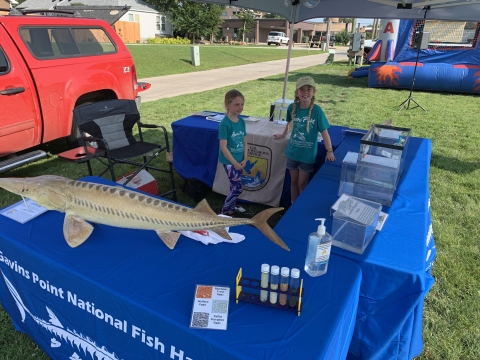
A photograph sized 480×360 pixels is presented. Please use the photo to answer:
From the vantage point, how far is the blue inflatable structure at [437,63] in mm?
11586

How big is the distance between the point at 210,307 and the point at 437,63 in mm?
14034

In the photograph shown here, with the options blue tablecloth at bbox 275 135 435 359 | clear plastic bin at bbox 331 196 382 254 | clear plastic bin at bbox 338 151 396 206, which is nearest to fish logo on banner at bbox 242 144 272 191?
clear plastic bin at bbox 338 151 396 206

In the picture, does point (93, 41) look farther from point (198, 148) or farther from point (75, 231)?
point (75, 231)

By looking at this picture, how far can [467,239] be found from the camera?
369 centimetres

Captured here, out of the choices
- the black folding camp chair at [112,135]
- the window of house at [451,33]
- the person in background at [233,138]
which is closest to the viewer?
the person in background at [233,138]

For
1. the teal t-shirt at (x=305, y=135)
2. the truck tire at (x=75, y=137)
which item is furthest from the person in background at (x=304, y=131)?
the truck tire at (x=75, y=137)

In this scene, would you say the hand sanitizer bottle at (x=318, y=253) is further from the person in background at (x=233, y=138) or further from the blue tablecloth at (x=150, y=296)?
the person in background at (x=233, y=138)

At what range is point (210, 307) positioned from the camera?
4.90 feet

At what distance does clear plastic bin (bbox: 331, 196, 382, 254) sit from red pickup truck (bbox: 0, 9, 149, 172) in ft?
12.3

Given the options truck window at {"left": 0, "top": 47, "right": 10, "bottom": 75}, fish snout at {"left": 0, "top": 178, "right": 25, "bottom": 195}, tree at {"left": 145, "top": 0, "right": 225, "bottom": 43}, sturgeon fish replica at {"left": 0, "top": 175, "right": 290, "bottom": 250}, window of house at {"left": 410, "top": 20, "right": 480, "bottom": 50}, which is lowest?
sturgeon fish replica at {"left": 0, "top": 175, "right": 290, "bottom": 250}

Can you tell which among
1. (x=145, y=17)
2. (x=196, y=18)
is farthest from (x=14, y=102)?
(x=145, y=17)

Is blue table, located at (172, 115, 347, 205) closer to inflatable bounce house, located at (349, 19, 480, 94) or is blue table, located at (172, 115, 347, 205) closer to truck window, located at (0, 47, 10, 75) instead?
truck window, located at (0, 47, 10, 75)

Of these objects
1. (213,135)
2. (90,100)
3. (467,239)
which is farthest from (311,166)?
(90,100)

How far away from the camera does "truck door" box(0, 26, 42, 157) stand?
174 inches
